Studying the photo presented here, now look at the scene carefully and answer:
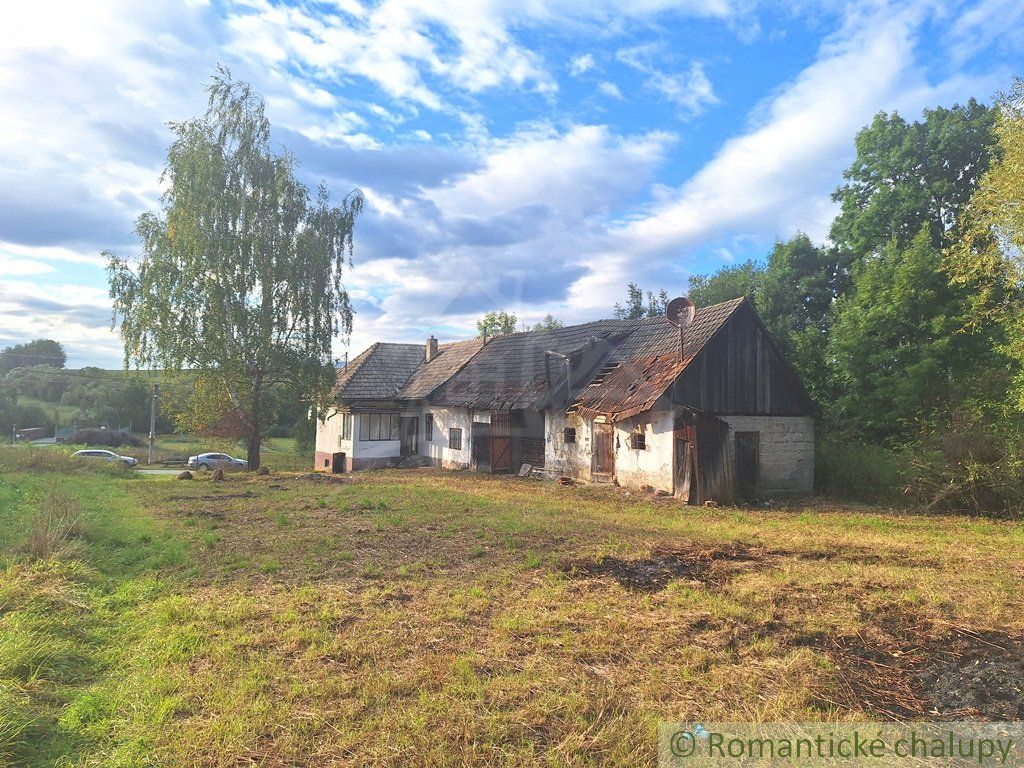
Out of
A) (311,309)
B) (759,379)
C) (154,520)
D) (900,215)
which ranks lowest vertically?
(154,520)

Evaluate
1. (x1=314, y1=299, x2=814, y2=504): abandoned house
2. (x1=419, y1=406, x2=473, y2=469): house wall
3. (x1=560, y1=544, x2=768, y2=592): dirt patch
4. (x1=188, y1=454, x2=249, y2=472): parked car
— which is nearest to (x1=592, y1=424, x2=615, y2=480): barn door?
(x1=314, y1=299, x2=814, y2=504): abandoned house

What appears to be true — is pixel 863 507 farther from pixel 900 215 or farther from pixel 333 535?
pixel 900 215

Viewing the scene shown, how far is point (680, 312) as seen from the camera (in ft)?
59.5

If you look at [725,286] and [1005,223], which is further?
[725,286]

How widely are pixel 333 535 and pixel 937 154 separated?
98.5ft

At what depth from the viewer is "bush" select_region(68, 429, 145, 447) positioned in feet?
156

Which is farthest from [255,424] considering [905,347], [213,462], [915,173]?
[915,173]

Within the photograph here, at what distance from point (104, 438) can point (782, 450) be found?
5284 cm

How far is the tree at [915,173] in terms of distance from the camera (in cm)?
2511

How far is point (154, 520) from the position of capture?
481 inches

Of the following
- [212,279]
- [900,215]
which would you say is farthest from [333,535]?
[900,215]
